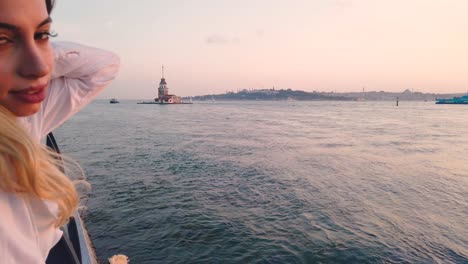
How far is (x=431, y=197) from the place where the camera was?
A: 46.3 ft

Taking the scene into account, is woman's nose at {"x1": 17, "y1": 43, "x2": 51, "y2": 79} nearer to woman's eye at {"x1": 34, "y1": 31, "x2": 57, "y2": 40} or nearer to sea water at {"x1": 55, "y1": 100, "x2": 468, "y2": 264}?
woman's eye at {"x1": 34, "y1": 31, "x2": 57, "y2": 40}

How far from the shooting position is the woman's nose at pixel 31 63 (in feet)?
4.04

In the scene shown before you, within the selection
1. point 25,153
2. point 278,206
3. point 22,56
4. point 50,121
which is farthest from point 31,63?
point 278,206

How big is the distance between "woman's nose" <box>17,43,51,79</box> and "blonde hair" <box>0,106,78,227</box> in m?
0.18

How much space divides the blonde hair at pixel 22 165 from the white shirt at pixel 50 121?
0.04 meters

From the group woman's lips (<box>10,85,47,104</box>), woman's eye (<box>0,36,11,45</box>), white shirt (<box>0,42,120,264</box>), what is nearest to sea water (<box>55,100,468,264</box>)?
white shirt (<box>0,42,120,264</box>)

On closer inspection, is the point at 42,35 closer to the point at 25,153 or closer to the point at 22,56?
the point at 22,56

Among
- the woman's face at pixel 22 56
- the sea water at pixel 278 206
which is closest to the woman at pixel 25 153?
the woman's face at pixel 22 56

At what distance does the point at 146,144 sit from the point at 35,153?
28175 millimetres

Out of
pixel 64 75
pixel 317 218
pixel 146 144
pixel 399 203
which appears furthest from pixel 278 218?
pixel 146 144

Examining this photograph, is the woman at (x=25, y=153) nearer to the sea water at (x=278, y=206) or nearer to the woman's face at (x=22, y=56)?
the woman's face at (x=22, y=56)

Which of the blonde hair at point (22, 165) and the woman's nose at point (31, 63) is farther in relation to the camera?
the woman's nose at point (31, 63)

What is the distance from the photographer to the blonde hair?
111 centimetres

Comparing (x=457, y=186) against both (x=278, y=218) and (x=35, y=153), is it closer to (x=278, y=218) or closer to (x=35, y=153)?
(x=278, y=218)
